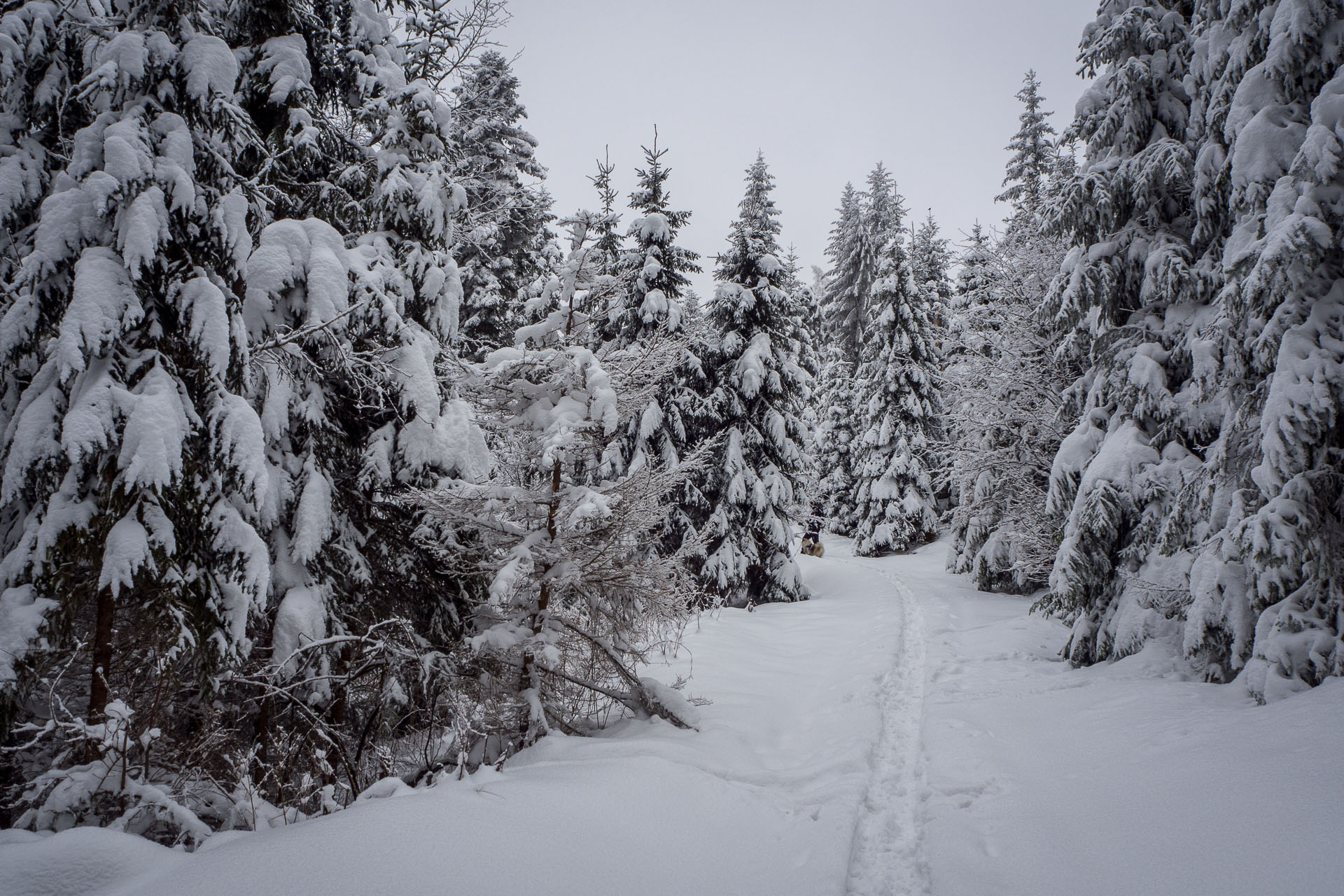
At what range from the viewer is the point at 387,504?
6551 millimetres

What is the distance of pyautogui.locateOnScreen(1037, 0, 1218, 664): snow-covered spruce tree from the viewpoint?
7.63 m

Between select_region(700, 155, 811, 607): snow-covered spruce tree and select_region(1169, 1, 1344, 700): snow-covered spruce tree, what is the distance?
35.8 ft

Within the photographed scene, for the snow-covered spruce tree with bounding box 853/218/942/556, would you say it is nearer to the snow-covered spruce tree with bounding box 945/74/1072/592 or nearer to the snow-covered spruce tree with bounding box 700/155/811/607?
the snow-covered spruce tree with bounding box 945/74/1072/592

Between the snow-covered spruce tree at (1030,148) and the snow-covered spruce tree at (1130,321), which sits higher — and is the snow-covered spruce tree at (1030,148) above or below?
above

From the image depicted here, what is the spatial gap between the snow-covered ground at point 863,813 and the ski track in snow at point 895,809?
0.08 feet

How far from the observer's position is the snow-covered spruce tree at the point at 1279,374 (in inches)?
210

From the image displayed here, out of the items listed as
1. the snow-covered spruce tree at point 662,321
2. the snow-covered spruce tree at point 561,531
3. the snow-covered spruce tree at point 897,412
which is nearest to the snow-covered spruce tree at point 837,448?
the snow-covered spruce tree at point 897,412

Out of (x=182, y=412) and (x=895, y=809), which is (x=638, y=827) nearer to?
(x=895, y=809)

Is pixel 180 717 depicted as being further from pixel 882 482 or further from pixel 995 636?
pixel 882 482

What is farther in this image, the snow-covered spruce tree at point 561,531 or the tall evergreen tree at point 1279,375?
the snow-covered spruce tree at point 561,531

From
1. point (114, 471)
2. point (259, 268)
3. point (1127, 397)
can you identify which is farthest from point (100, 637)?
point (1127, 397)

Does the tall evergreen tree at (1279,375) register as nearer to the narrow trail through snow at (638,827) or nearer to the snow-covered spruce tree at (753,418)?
the narrow trail through snow at (638,827)

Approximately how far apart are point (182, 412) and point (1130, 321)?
1081cm

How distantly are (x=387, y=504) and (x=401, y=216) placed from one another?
3.14m
